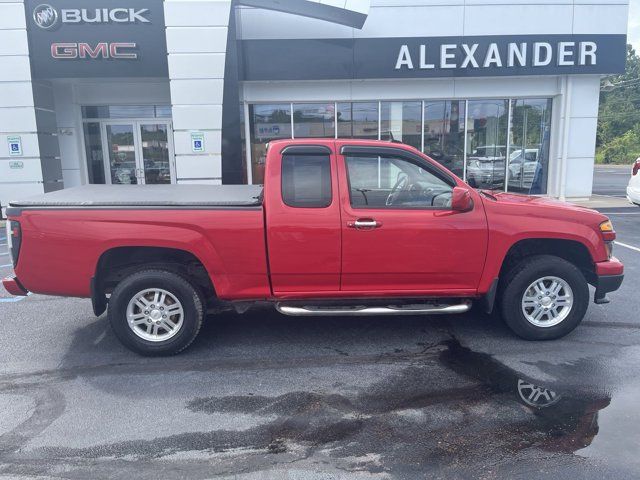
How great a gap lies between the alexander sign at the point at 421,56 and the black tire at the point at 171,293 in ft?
34.3

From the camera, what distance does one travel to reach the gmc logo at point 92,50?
43.3 feet

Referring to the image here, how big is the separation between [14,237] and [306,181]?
271cm

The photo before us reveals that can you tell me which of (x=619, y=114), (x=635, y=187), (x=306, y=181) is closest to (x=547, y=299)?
(x=306, y=181)

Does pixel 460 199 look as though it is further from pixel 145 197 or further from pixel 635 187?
pixel 635 187

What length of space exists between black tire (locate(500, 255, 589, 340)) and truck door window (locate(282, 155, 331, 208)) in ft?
6.49

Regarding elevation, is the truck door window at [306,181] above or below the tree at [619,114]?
below

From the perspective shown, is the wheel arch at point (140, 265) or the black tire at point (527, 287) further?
the black tire at point (527, 287)

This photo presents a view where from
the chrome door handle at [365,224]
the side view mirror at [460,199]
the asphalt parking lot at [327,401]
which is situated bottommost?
the asphalt parking lot at [327,401]

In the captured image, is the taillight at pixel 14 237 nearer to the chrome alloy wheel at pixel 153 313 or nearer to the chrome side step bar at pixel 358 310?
the chrome alloy wheel at pixel 153 313

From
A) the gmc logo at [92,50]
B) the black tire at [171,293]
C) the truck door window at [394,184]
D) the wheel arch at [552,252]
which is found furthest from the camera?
the gmc logo at [92,50]

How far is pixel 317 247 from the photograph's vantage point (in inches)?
185

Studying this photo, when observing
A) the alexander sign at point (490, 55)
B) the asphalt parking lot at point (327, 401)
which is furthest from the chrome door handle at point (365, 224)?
the alexander sign at point (490, 55)

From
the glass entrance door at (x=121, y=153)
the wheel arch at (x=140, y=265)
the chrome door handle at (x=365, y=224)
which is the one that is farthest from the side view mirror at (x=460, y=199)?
the glass entrance door at (x=121, y=153)

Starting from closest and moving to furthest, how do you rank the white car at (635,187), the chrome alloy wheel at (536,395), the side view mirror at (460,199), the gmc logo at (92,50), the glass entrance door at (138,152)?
1. the chrome alloy wheel at (536,395)
2. the side view mirror at (460,199)
3. the white car at (635,187)
4. the gmc logo at (92,50)
5. the glass entrance door at (138,152)
